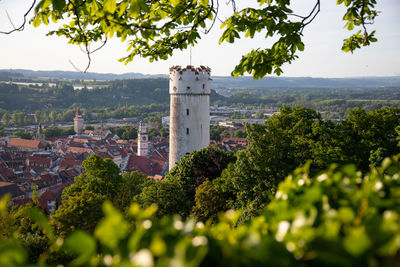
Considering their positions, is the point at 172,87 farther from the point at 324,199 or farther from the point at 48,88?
the point at 48,88

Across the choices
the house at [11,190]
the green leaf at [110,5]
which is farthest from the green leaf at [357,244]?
the house at [11,190]

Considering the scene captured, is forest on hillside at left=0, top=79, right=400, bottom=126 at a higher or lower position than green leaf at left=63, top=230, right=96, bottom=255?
lower

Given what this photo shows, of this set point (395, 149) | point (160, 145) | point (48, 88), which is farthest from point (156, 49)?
point (48, 88)

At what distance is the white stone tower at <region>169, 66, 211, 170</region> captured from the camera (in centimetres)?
2614

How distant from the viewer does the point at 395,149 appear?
40.5ft

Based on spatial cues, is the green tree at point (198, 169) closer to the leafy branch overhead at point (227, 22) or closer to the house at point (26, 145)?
the leafy branch overhead at point (227, 22)

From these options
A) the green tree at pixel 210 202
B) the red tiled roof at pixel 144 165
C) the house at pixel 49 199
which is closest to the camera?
the green tree at pixel 210 202

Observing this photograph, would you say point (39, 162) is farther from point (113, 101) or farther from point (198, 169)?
point (113, 101)

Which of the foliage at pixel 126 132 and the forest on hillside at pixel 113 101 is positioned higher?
the forest on hillside at pixel 113 101

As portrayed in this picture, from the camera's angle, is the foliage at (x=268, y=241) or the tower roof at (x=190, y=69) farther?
the tower roof at (x=190, y=69)

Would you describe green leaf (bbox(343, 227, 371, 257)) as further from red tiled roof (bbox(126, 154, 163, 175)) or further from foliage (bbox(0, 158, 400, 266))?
red tiled roof (bbox(126, 154, 163, 175))

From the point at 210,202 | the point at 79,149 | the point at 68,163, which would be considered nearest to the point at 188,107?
the point at 210,202

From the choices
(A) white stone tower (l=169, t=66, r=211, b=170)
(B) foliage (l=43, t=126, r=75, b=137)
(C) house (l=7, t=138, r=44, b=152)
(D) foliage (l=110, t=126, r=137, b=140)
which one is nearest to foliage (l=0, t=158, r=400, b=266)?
(A) white stone tower (l=169, t=66, r=211, b=170)

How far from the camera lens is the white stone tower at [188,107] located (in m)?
26.1
